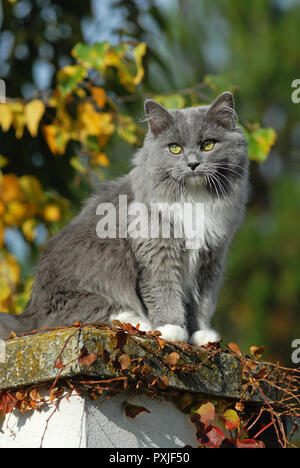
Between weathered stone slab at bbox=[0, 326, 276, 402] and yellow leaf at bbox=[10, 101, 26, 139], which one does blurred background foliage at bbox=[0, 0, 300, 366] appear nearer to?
yellow leaf at bbox=[10, 101, 26, 139]

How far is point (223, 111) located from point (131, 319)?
848mm

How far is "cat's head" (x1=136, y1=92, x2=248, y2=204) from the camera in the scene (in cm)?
211

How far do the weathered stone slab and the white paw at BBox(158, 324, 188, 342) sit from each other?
32 centimetres

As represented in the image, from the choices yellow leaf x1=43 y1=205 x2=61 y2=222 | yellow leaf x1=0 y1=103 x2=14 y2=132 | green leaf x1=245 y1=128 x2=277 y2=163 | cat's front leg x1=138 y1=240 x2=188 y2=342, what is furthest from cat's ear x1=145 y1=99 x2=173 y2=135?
yellow leaf x1=43 y1=205 x2=61 y2=222

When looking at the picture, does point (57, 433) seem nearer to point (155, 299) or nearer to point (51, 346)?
point (51, 346)

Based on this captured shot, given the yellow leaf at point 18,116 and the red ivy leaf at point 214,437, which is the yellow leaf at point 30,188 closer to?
the yellow leaf at point 18,116

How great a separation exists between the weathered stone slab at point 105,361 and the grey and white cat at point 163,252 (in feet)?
1.19

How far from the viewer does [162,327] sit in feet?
6.40

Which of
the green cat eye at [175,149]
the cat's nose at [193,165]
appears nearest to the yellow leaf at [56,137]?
the green cat eye at [175,149]

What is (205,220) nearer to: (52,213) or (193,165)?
(193,165)

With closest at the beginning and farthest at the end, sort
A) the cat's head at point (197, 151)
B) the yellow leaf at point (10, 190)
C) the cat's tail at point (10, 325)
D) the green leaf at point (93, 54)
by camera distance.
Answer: the cat's tail at point (10, 325) → the cat's head at point (197, 151) → the green leaf at point (93, 54) → the yellow leaf at point (10, 190)

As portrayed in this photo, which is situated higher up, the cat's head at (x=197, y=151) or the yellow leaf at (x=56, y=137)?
the yellow leaf at (x=56, y=137)

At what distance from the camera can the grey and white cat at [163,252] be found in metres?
2.04

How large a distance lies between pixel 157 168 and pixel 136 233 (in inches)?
10.4
